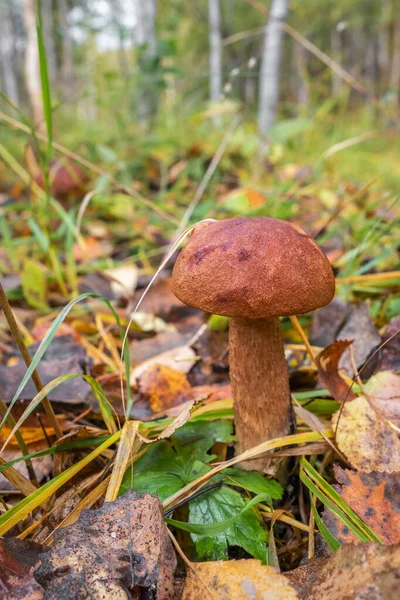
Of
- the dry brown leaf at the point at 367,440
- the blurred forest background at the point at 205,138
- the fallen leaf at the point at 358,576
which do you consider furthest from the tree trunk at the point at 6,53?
the fallen leaf at the point at 358,576

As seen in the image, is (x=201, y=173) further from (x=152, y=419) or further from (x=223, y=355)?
(x=152, y=419)

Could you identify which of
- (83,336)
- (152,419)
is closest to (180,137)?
(83,336)

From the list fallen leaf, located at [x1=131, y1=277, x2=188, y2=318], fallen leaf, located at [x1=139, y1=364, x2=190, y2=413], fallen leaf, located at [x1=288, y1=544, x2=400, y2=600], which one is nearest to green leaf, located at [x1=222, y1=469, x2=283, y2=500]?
fallen leaf, located at [x1=288, y1=544, x2=400, y2=600]

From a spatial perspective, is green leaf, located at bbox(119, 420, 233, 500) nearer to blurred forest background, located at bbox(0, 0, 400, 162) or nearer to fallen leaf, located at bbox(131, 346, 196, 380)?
fallen leaf, located at bbox(131, 346, 196, 380)

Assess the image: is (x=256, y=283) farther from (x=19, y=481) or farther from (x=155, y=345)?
(x=155, y=345)

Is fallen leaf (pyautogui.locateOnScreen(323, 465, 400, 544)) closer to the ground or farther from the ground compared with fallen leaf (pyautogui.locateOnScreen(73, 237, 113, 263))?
farther from the ground

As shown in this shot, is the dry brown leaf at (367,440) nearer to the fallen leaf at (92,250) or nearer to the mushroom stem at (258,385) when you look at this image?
the mushroom stem at (258,385)

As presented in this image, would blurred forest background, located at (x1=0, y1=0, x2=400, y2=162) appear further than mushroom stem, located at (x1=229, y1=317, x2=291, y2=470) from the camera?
Yes
